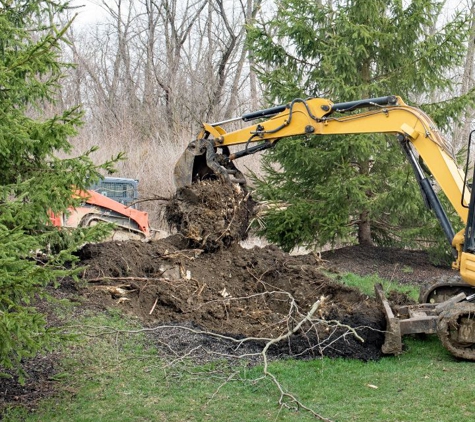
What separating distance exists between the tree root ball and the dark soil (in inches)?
0.6

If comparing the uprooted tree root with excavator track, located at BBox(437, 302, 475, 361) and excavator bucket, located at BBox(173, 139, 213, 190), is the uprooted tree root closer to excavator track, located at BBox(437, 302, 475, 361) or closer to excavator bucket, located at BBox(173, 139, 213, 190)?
excavator track, located at BBox(437, 302, 475, 361)

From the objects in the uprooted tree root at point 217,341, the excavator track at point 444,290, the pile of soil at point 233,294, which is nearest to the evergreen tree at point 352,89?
the pile of soil at point 233,294

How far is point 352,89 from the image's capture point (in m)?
12.7

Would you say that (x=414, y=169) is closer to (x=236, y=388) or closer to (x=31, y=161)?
(x=236, y=388)

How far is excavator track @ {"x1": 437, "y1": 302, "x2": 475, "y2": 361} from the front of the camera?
6.93 m

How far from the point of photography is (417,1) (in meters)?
13.0

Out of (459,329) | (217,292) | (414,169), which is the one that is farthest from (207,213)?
(459,329)

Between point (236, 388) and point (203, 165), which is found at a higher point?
point (203, 165)

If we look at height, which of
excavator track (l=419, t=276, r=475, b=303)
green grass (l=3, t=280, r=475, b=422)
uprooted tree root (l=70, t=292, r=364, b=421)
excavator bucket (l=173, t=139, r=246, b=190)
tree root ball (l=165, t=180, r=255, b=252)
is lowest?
green grass (l=3, t=280, r=475, b=422)

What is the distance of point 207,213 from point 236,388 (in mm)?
3939

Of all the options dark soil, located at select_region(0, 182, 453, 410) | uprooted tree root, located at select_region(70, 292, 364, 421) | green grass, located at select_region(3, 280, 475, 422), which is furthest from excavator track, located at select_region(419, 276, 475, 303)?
uprooted tree root, located at select_region(70, 292, 364, 421)

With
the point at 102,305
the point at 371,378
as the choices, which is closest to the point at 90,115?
the point at 102,305

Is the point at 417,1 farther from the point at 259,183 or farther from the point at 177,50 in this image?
the point at 177,50

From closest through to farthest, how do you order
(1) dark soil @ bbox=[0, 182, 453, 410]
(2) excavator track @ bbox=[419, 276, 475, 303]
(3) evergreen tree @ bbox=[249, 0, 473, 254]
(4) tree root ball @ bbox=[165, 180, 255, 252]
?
(1) dark soil @ bbox=[0, 182, 453, 410]
(2) excavator track @ bbox=[419, 276, 475, 303]
(4) tree root ball @ bbox=[165, 180, 255, 252]
(3) evergreen tree @ bbox=[249, 0, 473, 254]
